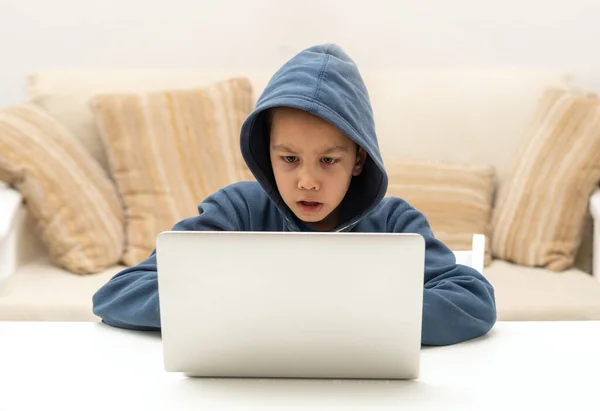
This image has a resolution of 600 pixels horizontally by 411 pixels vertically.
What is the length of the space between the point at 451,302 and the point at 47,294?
1.25m

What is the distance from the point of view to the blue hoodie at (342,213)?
0.99m

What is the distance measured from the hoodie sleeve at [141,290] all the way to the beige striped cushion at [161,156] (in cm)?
100

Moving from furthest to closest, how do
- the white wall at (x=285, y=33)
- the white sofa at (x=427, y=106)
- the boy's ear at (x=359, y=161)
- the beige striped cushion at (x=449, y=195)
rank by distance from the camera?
the white wall at (x=285, y=33)
the white sofa at (x=427, y=106)
the beige striped cushion at (x=449, y=195)
the boy's ear at (x=359, y=161)

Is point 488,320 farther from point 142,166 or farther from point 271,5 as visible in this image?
point 271,5

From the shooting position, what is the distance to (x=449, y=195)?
2268 mm

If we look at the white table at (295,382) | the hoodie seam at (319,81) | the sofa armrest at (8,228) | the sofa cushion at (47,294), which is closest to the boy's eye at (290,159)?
the hoodie seam at (319,81)

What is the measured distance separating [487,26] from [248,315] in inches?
87.7

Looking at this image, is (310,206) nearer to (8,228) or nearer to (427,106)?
(8,228)

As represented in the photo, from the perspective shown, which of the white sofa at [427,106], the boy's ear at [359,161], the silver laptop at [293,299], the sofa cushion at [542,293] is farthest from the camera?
the white sofa at [427,106]

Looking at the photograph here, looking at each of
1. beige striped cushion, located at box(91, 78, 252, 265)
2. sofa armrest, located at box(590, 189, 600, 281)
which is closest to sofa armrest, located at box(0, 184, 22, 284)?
beige striped cushion, located at box(91, 78, 252, 265)

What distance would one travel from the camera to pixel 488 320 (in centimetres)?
100

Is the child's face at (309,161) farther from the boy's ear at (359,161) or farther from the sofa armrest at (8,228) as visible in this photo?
the sofa armrest at (8,228)

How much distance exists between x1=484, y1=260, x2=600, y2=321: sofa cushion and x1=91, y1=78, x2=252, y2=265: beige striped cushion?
0.77 metres

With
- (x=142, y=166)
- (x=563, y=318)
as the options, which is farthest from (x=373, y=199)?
(x=142, y=166)
